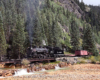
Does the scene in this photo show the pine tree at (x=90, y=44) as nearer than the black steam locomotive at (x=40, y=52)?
No

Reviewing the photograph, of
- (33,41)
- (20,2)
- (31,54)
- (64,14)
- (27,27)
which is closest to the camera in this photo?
(31,54)

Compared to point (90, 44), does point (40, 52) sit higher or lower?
lower

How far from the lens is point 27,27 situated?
2616 inches

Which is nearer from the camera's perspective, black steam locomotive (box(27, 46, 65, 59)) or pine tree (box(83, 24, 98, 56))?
black steam locomotive (box(27, 46, 65, 59))

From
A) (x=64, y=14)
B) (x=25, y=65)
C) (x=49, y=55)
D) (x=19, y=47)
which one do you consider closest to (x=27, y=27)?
(x=19, y=47)

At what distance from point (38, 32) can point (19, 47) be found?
1422 cm

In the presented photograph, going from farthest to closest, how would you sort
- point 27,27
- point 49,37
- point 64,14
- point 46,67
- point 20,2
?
point 64,14, point 20,2, point 49,37, point 27,27, point 46,67

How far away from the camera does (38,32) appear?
60.4m

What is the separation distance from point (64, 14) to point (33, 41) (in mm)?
102566

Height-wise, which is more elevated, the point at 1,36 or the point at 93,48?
the point at 1,36

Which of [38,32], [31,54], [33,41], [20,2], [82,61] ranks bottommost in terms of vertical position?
[82,61]

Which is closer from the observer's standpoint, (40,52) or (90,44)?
(40,52)

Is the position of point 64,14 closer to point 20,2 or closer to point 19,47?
point 20,2

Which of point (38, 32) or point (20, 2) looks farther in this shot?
point (20, 2)
